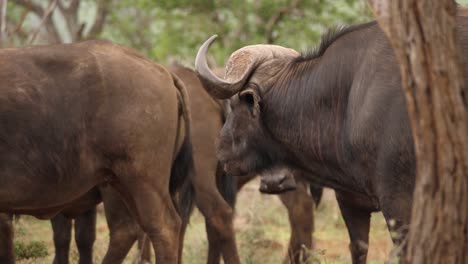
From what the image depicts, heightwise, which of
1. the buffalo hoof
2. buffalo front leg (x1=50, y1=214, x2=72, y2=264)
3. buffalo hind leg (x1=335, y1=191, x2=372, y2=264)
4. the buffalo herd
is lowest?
buffalo front leg (x1=50, y1=214, x2=72, y2=264)

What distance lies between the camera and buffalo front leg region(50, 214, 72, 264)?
8430mm

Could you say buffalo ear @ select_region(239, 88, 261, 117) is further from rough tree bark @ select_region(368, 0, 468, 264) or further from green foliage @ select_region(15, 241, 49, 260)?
green foliage @ select_region(15, 241, 49, 260)

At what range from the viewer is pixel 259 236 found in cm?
1060

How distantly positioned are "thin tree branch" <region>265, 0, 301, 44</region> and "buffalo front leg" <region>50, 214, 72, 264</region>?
786 cm

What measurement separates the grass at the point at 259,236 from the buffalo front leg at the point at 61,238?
0.35 metres

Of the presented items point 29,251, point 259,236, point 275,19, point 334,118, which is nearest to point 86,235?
point 29,251

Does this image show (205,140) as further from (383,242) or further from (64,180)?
(383,242)

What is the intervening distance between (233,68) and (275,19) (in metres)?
9.29

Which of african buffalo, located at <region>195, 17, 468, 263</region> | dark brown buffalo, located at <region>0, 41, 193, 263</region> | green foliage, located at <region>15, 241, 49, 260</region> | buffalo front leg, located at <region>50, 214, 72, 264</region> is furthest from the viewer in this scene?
green foliage, located at <region>15, 241, 49, 260</region>

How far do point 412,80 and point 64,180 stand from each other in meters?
3.28

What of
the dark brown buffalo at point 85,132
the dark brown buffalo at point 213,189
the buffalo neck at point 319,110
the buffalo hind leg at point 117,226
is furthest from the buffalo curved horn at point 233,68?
the dark brown buffalo at point 213,189

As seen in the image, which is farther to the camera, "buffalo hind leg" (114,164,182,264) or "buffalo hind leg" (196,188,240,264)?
"buffalo hind leg" (196,188,240,264)

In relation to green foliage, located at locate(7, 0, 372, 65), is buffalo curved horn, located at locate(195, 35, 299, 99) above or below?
above

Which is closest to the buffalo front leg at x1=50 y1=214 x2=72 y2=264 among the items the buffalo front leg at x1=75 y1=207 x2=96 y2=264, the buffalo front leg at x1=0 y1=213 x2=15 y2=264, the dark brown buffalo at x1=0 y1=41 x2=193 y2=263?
the buffalo front leg at x1=75 y1=207 x2=96 y2=264
